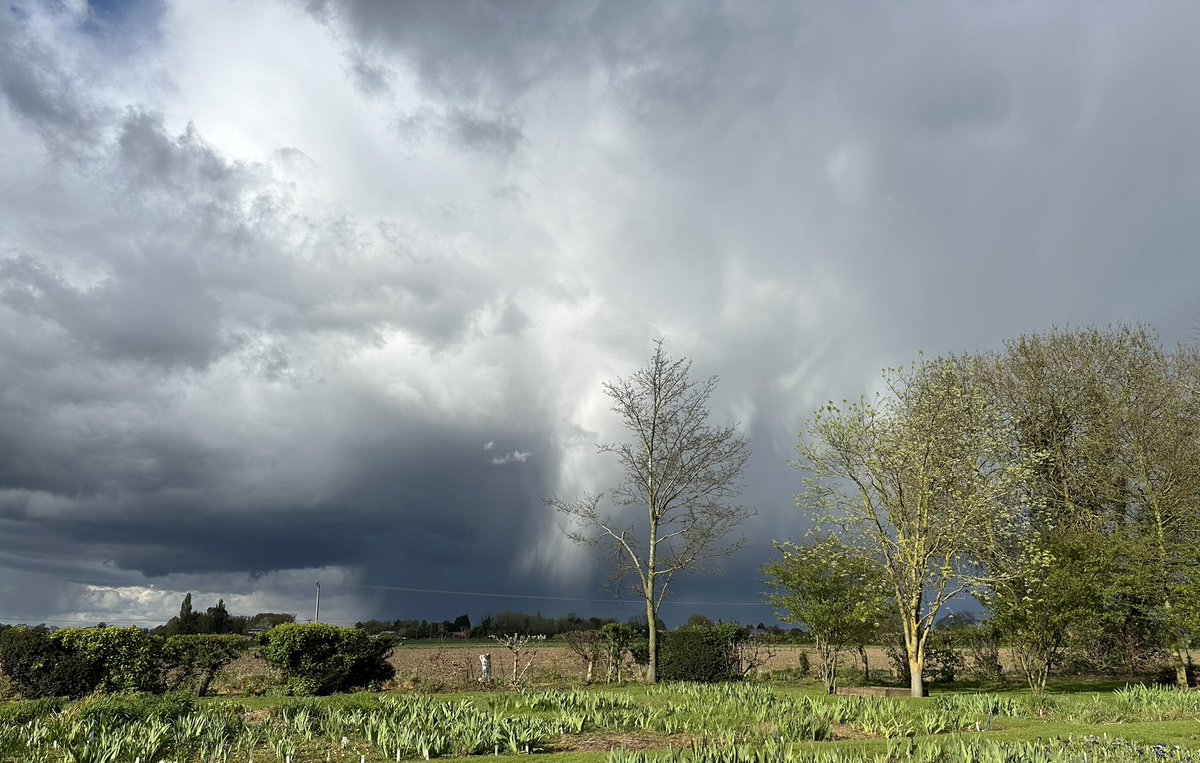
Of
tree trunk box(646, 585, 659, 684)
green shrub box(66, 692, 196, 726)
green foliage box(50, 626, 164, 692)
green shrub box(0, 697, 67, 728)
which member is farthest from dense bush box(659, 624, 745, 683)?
green shrub box(0, 697, 67, 728)

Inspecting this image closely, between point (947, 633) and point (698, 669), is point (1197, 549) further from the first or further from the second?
point (698, 669)

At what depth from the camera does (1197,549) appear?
845 inches

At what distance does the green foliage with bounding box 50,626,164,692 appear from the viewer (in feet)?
60.2

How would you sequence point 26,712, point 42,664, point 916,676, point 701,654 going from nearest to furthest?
point 26,712, point 42,664, point 916,676, point 701,654

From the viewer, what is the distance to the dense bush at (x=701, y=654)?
2502cm

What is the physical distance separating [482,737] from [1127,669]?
28.2 metres

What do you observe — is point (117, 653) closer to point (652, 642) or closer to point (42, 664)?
point (42, 664)

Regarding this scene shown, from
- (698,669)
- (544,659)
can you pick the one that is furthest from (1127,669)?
(544,659)

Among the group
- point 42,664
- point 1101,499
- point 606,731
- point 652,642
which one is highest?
point 1101,499

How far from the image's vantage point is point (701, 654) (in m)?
25.1

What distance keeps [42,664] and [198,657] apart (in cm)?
342

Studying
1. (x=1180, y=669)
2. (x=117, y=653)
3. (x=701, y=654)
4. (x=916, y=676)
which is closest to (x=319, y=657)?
(x=117, y=653)

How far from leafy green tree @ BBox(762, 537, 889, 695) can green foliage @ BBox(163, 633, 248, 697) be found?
17.1 meters

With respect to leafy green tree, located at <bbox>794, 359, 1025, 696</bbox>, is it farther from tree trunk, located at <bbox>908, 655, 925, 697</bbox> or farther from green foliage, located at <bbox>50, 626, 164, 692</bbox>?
green foliage, located at <bbox>50, 626, 164, 692</bbox>
